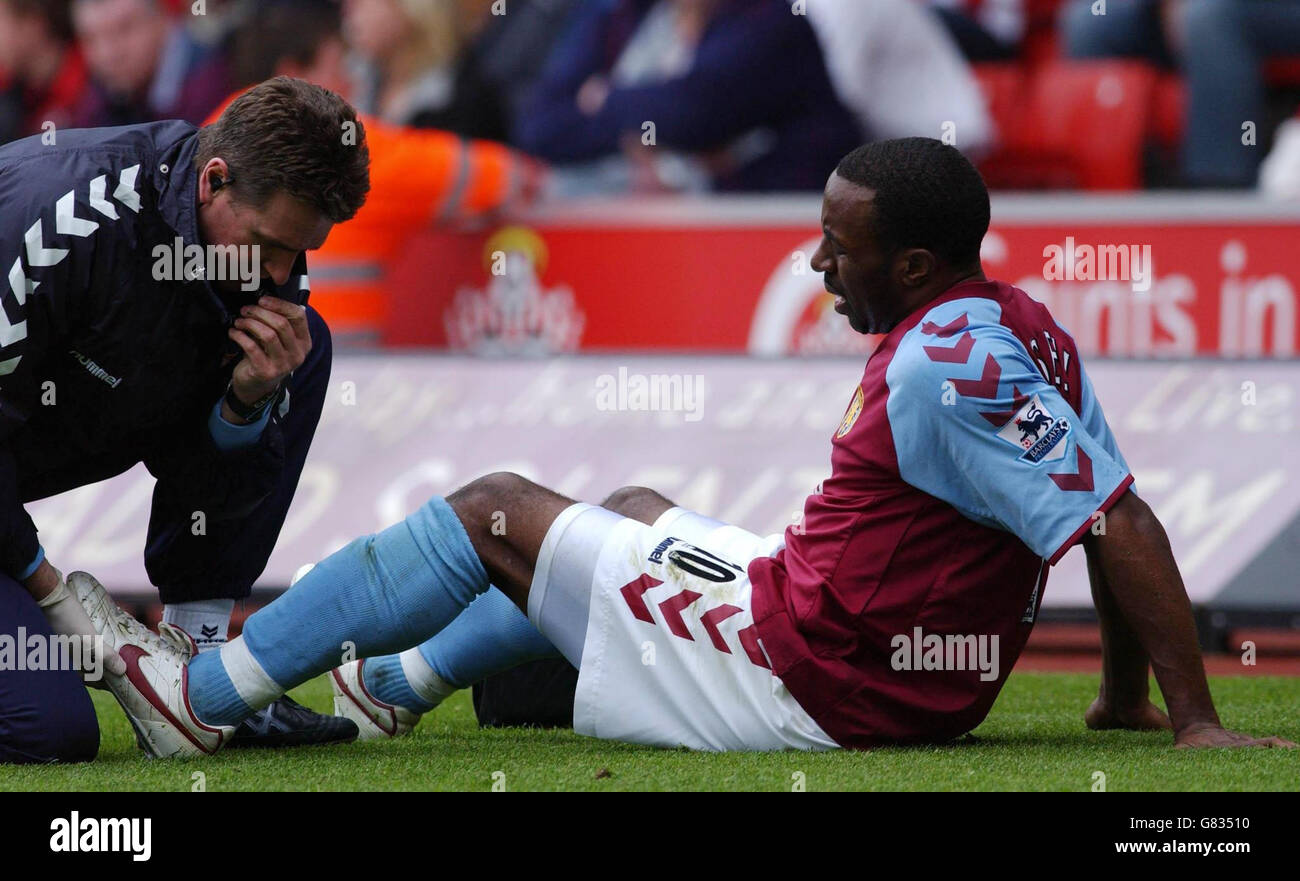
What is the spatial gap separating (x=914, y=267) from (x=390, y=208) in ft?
17.6

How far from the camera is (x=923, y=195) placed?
321 cm

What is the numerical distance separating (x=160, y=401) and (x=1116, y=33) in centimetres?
682

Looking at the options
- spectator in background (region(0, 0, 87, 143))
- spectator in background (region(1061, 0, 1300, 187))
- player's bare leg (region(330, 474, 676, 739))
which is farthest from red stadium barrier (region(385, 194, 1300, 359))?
player's bare leg (region(330, 474, 676, 739))

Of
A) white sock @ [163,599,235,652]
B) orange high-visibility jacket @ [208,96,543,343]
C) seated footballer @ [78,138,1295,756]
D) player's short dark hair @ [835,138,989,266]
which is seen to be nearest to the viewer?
seated footballer @ [78,138,1295,756]

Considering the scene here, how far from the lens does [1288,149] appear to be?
8.66 m

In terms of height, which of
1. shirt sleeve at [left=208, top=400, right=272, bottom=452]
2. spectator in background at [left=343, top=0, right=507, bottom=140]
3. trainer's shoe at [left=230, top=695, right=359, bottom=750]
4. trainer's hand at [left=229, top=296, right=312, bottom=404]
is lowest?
trainer's shoe at [left=230, top=695, right=359, bottom=750]

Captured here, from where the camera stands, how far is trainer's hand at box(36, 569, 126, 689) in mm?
3426

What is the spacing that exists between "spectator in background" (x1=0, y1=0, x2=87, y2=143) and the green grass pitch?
24.7 ft

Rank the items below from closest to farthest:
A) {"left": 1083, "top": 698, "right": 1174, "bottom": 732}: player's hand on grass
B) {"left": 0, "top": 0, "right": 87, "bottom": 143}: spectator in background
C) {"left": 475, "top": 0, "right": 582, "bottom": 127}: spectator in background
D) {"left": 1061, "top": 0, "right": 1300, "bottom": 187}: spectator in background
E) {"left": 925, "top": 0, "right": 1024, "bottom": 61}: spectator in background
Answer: {"left": 1083, "top": 698, "right": 1174, "bottom": 732}: player's hand on grass < {"left": 1061, "top": 0, "right": 1300, "bottom": 187}: spectator in background < {"left": 925, "top": 0, "right": 1024, "bottom": 61}: spectator in background < {"left": 475, "top": 0, "right": 582, "bottom": 127}: spectator in background < {"left": 0, "top": 0, "right": 87, "bottom": 143}: spectator in background

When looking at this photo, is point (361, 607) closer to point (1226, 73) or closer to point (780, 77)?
point (780, 77)

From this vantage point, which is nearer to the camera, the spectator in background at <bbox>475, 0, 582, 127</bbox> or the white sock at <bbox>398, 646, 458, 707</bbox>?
the white sock at <bbox>398, 646, 458, 707</bbox>

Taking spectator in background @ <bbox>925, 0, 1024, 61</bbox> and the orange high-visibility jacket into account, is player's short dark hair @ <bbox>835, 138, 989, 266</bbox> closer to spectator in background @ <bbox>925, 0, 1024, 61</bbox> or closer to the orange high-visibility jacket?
the orange high-visibility jacket

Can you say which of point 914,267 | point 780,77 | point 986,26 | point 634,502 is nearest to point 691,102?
point 780,77
